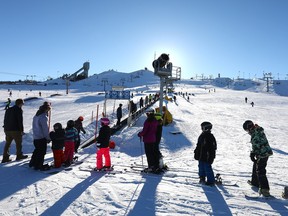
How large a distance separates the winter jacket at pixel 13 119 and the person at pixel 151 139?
3.60 meters

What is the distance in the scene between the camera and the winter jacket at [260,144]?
20.3ft

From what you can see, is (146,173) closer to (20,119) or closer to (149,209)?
(149,209)

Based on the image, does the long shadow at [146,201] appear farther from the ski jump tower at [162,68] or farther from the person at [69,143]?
the ski jump tower at [162,68]

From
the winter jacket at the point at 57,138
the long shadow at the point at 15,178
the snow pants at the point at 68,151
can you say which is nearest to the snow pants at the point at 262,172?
the long shadow at the point at 15,178

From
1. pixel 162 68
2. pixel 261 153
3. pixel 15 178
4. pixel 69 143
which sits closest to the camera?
pixel 261 153

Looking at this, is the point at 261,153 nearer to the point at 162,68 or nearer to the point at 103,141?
the point at 103,141

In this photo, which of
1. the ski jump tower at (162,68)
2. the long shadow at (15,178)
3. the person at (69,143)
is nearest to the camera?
the long shadow at (15,178)

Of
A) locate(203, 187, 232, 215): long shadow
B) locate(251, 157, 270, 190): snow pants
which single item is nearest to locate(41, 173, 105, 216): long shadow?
locate(203, 187, 232, 215): long shadow

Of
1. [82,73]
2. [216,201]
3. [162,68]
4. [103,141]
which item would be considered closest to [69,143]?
[103,141]

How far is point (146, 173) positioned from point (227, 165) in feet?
11.9

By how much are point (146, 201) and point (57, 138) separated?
356 centimetres

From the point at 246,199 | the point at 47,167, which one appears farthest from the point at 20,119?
the point at 246,199

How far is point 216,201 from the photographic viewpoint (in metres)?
5.66

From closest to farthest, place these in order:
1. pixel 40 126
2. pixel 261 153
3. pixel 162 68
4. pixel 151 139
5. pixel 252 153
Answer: pixel 261 153, pixel 252 153, pixel 40 126, pixel 151 139, pixel 162 68
